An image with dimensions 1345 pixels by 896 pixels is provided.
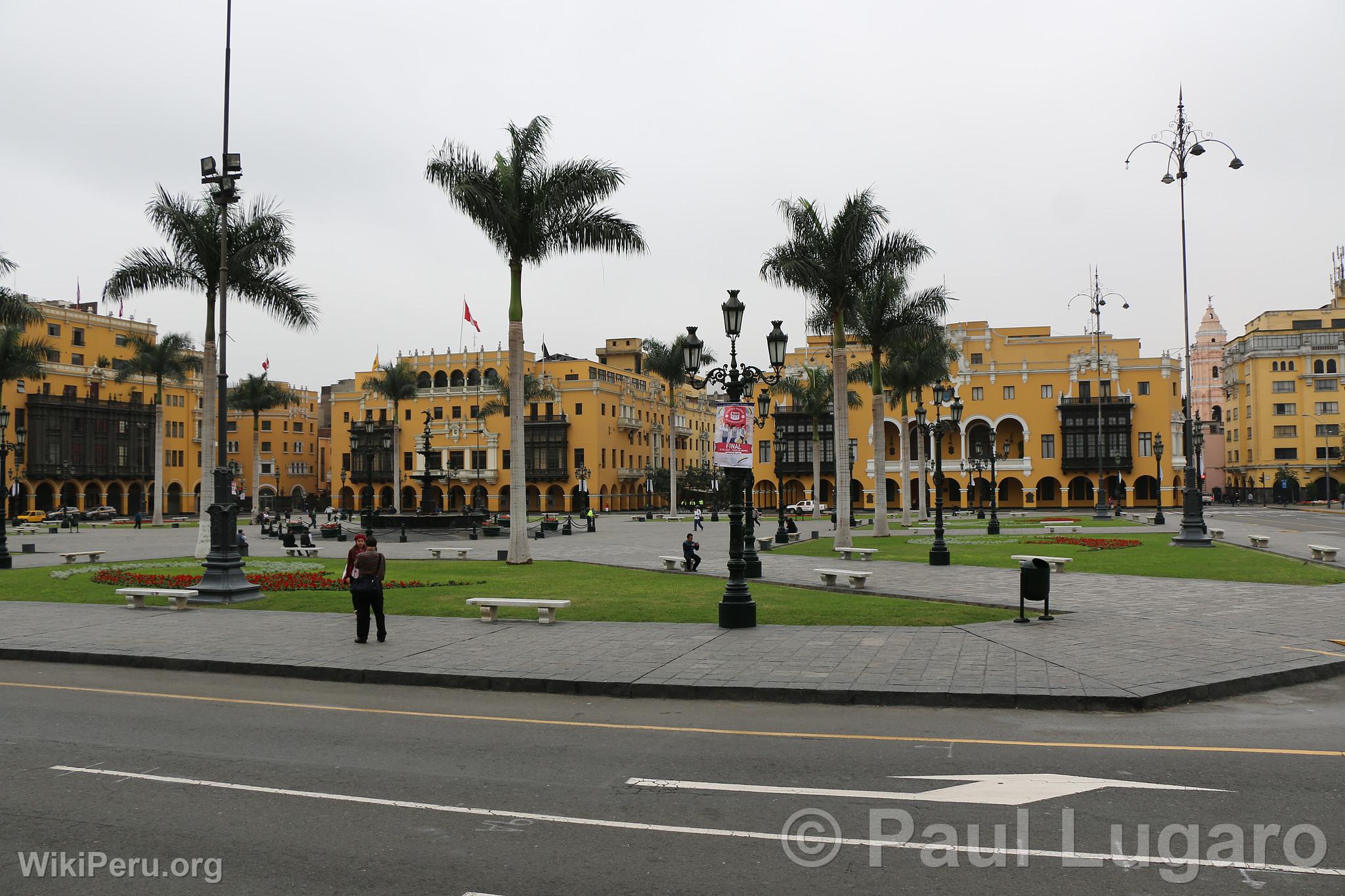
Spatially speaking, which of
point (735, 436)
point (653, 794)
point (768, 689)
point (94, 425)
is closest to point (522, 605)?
point (735, 436)

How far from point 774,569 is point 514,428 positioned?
325 inches

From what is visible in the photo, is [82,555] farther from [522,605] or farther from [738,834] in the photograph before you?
[738,834]

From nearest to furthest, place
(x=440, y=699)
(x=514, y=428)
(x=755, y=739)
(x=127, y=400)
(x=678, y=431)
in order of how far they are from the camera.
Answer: (x=755, y=739) < (x=440, y=699) < (x=514, y=428) < (x=127, y=400) < (x=678, y=431)

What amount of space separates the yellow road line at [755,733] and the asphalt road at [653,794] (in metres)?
0.04

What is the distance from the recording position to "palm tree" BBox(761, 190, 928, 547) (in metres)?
31.0

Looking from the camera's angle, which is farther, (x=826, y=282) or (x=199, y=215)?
(x=826, y=282)

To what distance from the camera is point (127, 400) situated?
9369cm

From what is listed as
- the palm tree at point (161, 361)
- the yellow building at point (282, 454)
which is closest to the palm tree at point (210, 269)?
the palm tree at point (161, 361)

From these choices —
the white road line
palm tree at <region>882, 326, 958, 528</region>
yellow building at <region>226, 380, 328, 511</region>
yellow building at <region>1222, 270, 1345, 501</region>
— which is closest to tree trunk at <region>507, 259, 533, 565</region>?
the white road line

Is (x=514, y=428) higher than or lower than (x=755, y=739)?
higher

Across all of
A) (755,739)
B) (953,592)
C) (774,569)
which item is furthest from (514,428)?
(755,739)

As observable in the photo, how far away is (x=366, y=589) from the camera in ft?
43.3

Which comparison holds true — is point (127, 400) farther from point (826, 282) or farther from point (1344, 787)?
point (1344, 787)

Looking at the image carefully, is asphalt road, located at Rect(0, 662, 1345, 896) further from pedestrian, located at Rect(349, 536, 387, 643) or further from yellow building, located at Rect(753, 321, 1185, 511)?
yellow building, located at Rect(753, 321, 1185, 511)
